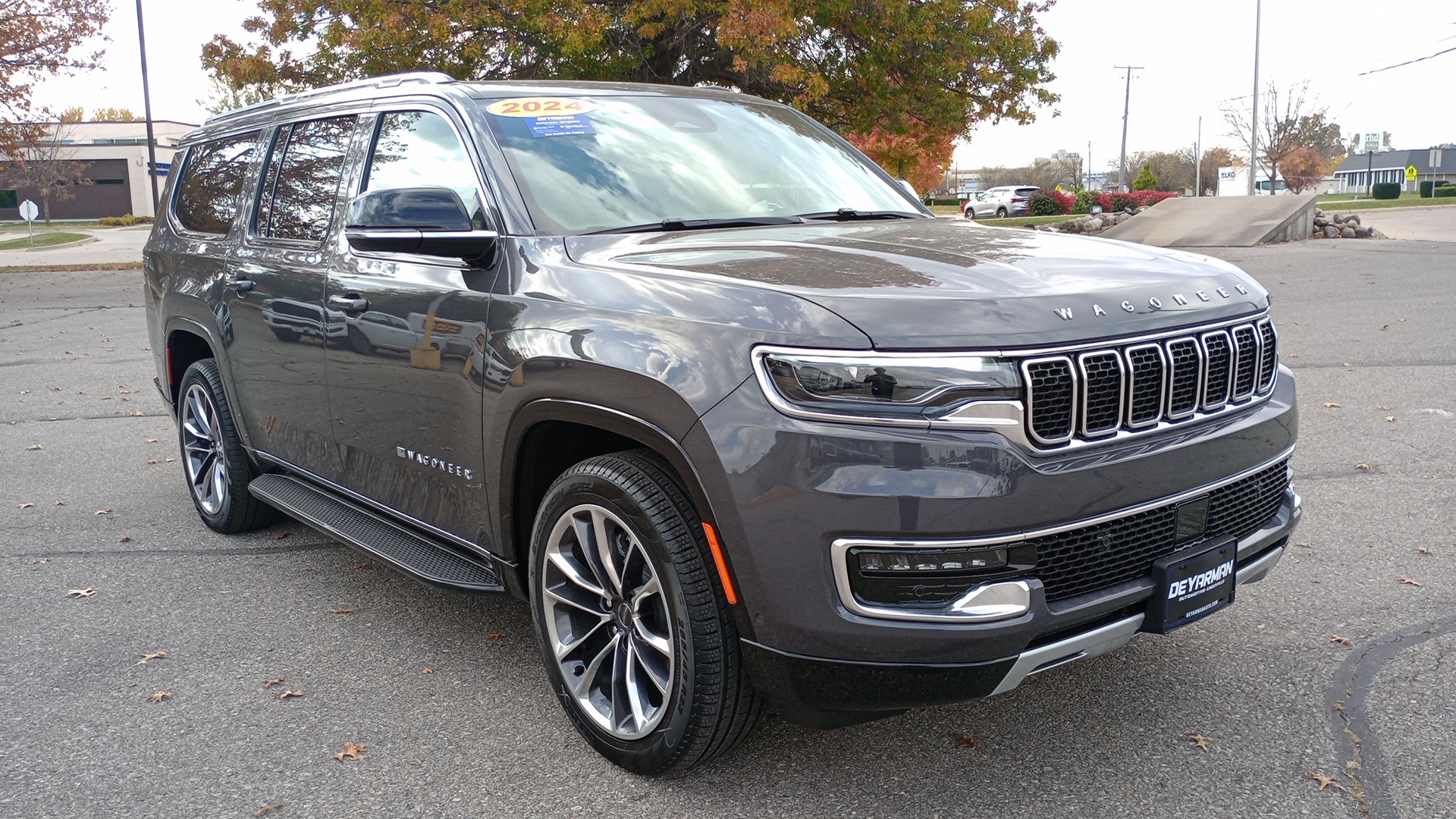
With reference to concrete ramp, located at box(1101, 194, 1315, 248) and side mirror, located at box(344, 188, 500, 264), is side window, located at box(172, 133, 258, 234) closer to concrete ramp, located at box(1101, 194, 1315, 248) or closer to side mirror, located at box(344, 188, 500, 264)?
side mirror, located at box(344, 188, 500, 264)

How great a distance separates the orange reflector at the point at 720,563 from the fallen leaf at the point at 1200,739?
1467mm

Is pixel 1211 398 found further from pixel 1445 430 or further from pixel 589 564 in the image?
pixel 1445 430

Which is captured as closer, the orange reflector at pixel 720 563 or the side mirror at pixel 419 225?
the orange reflector at pixel 720 563

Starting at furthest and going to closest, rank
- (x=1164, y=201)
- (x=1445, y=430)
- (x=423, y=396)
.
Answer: (x=1164, y=201)
(x=1445, y=430)
(x=423, y=396)

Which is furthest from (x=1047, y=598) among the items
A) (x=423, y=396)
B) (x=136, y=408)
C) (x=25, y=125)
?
(x=25, y=125)

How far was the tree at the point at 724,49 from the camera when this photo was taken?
18875 mm

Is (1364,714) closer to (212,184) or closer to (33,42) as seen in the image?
(212,184)

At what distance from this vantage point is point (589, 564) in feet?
10.5

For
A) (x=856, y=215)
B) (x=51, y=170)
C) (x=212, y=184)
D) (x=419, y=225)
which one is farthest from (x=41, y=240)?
(x=856, y=215)

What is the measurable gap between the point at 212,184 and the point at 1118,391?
4.45 metres

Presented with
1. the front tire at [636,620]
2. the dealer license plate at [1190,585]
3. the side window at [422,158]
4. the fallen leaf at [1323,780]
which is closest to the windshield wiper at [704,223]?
the side window at [422,158]

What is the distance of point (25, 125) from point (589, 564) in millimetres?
31287

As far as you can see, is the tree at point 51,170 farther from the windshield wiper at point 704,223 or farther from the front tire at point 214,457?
the windshield wiper at point 704,223

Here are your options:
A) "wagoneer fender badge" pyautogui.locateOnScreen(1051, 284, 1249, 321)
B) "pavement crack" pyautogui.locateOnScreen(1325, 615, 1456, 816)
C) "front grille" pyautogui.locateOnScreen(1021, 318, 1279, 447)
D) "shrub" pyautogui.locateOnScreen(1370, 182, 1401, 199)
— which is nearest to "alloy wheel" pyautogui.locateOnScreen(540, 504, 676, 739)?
"front grille" pyautogui.locateOnScreen(1021, 318, 1279, 447)
